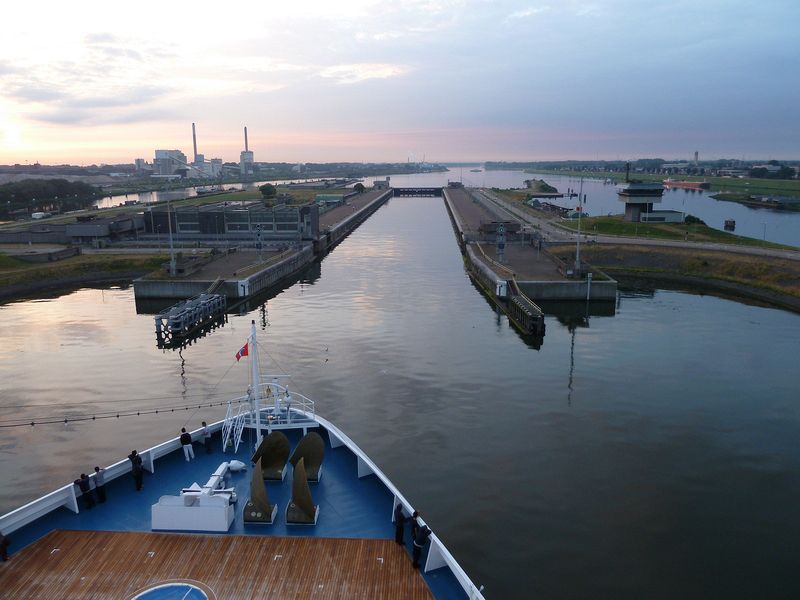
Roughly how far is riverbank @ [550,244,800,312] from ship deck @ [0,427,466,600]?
52242 millimetres

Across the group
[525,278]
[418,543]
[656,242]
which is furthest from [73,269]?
[656,242]

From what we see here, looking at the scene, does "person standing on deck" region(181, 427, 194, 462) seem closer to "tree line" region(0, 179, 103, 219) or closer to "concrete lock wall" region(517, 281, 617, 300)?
"concrete lock wall" region(517, 281, 617, 300)

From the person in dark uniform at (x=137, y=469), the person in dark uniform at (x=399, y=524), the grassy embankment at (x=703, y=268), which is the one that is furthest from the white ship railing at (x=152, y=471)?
the grassy embankment at (x=703, y=268)

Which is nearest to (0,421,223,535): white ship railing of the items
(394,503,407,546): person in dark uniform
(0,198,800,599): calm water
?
(0,198,800,599): calm water

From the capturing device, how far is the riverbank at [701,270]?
2253 inches

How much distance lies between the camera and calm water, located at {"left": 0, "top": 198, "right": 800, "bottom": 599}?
63.3ft

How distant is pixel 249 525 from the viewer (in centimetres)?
1538

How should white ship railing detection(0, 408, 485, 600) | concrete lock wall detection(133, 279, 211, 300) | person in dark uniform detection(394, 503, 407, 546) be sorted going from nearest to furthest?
white ship railing detection(0, 408, 485, 600) → person in dark uniform detection(394, 503, 407, 546) → concrete lock wall detection(133, 279, 211, 300)

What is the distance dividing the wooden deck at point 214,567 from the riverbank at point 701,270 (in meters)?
54.1

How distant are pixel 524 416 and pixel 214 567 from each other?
1932 cm

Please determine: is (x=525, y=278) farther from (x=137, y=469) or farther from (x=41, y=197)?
(x=41, y=197)

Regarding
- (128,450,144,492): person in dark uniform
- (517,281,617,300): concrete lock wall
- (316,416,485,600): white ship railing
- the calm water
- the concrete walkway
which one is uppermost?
the concrete walkway

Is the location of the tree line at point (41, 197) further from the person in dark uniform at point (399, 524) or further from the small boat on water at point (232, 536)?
the person in dark uniform at point (399, 524)

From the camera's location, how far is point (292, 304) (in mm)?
54938
